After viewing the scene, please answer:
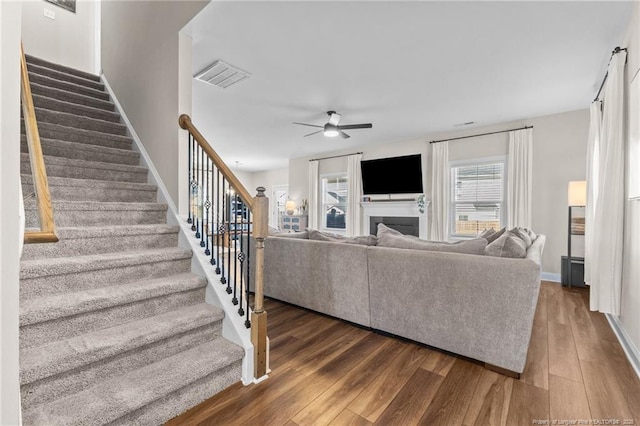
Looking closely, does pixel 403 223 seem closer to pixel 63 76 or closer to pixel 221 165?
pixel 221 165

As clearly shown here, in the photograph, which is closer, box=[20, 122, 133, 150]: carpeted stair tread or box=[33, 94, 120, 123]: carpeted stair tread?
box=[20, 122, 133, 150]: carpeted stair tread

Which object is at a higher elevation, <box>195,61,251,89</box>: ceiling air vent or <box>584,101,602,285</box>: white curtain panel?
<box>195,61,251,89</box>: ceiling air vent

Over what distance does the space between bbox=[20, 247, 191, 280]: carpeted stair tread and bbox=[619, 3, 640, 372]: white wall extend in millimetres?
3337

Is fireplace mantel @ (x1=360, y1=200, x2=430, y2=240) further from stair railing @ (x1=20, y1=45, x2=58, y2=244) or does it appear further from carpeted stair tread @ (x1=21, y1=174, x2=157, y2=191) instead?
stair railing @ (x1=20, y1=45, x2=58, y2=244)

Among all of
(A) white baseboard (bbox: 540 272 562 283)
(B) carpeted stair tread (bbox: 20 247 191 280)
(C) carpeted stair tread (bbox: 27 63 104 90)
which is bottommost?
(A) white baseboard (bbox: 540 272 562 283)

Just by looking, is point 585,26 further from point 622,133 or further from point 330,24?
point 330,24

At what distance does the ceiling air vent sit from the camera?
3.19m

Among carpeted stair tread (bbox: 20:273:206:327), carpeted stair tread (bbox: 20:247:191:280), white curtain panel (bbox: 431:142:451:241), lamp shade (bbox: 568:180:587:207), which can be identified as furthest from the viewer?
white curtain panel (bbox: 431:142:451:241)

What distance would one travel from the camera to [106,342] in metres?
1.50

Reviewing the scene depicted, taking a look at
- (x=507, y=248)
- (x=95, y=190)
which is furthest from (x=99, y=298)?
(x=507, y=248)

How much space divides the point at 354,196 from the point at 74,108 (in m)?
5.17

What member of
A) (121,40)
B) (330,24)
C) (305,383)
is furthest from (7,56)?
(121,40)

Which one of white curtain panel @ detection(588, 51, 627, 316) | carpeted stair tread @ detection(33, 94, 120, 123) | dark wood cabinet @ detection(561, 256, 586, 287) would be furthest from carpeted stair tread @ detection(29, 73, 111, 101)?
dark wood cabinet @ detection(561, 256, 586, 287)

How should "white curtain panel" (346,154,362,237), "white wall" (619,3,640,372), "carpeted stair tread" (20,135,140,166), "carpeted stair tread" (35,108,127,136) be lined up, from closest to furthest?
"white wall" (619,3,640,372), "carpeted stair tread" (20,135,140,166), "carpeted stair tread" (35,108,127,136), "white curtain panel" (346,154,362,237)
